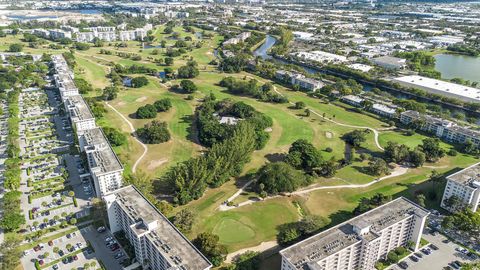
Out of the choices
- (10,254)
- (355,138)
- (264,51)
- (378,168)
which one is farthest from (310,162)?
(264,51)

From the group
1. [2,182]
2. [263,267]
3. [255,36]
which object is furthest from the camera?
[255,36]

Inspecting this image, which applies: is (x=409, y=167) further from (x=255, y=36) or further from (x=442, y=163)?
(x=255, y=36)

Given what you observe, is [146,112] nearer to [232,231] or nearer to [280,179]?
[280,179]

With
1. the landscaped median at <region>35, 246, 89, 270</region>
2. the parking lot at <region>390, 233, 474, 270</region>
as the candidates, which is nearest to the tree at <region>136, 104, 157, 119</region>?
the landscaped median at <region>35, 246, 89, 270</region>

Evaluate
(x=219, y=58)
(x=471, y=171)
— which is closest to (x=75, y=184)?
(x=471, y=171)

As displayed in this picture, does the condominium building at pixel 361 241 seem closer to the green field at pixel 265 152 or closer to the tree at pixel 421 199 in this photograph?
the tree at pixel 421 199

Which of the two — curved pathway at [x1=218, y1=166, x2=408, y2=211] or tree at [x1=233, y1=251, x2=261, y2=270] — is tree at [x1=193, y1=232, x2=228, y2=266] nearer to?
tree at [x1=233, y1=251, x2=261, y2=270]

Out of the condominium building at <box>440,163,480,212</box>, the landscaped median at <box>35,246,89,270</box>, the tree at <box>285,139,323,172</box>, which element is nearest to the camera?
the landscaped median at <box>35,246,89,270</box>
